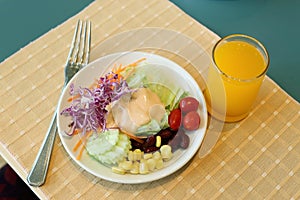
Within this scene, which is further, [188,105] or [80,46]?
[80,46]

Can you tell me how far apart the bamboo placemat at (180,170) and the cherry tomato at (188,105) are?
0.10 metres

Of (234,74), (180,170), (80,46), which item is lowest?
(180,170)

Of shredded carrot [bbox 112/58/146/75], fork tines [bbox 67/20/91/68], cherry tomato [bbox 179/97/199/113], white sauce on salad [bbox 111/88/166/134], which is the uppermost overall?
fork tines [bbox 67/20/91/68]

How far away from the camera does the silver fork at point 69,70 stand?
1.07 meters

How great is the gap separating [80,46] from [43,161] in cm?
37

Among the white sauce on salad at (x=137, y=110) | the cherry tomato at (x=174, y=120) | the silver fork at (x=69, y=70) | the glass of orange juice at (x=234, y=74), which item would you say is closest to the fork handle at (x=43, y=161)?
the silver fork at (x=69, y=70)

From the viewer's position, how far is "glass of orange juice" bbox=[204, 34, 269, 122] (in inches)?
42.8

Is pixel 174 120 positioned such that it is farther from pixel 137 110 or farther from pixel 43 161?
pixel 43 161

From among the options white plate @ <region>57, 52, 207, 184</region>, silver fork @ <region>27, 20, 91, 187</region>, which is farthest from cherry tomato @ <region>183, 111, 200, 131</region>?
silver fork @ <region>27, 20, 91, 187</region>

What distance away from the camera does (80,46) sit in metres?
1.28

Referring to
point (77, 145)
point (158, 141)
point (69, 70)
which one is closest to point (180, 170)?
point (158, 141)

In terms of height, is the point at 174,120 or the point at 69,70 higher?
the point at 69,70

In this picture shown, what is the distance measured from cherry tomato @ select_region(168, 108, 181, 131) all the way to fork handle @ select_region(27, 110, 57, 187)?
30 centimetres

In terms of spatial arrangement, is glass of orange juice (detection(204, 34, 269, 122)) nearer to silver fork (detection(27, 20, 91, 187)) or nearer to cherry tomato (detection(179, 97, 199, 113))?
cherry tomato (detection(179, 97, 199, 113))
